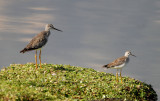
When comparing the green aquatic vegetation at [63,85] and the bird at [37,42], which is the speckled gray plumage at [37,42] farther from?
the green aquatic vegetation at [63,85]

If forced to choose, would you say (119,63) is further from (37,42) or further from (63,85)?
(37,42)

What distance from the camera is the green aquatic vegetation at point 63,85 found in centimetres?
1327

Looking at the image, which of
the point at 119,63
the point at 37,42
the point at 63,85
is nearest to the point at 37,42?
the point at 37,42

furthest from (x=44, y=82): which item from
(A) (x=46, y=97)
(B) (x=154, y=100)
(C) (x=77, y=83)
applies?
(B) (x=154, y=100)

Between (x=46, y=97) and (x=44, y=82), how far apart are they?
3.08 meters

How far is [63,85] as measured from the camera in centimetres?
1538

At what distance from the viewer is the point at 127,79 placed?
1859cm

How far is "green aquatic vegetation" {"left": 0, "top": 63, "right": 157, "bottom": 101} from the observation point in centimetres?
1327

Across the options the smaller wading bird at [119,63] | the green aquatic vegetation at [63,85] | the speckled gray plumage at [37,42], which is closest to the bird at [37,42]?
the speckled gray plumage at [37,42]

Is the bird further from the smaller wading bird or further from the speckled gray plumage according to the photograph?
the smaller wading bird

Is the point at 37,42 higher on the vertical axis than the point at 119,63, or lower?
higher

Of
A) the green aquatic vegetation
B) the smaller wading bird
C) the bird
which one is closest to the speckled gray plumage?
the bird

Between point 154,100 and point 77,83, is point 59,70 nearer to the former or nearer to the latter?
point 77,83

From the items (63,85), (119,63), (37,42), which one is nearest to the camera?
(63,85)
